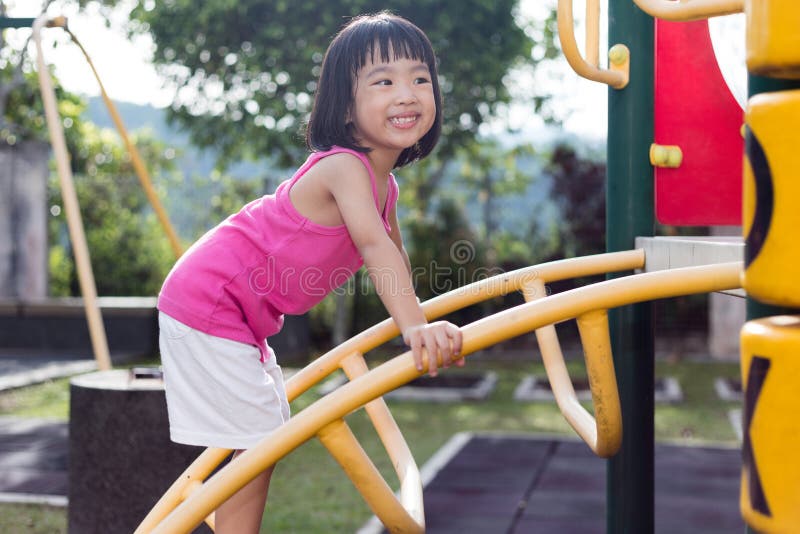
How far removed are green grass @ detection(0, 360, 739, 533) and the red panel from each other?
1.74 meters

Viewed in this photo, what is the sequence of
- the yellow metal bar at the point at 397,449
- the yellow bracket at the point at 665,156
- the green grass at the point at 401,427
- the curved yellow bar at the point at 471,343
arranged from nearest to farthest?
the curved yellow bar at the point at 471,343
the yellow metal bar at the point at 397,449
the yellow bracket at the point at 665,156
the green grass at the point at 401,427

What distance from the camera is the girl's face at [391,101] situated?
5.45 ft

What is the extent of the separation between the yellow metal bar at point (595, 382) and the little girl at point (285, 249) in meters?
0.34

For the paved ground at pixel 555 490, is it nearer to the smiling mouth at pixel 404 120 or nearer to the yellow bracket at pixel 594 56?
the yellow bracket at pixel 594 56

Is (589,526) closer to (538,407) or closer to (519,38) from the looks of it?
(538,407)

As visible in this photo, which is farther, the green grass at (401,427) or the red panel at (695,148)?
the green grass at (401,427)

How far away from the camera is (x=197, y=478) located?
1.91 meters

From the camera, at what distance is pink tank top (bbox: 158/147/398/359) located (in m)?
1.75

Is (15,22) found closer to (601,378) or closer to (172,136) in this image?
(601,378)

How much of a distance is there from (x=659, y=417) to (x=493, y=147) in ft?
17.7

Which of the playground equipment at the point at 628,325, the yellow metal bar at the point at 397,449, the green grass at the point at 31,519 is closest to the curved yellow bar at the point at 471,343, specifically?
the playground equipment at the point at 628,325

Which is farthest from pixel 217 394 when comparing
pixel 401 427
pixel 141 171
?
pixel 401 427

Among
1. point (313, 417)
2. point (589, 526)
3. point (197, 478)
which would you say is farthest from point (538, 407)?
point (313, 417)

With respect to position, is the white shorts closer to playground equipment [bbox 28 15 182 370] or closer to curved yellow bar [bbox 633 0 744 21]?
curved yellow bar [bbox 633 0 744 21]
